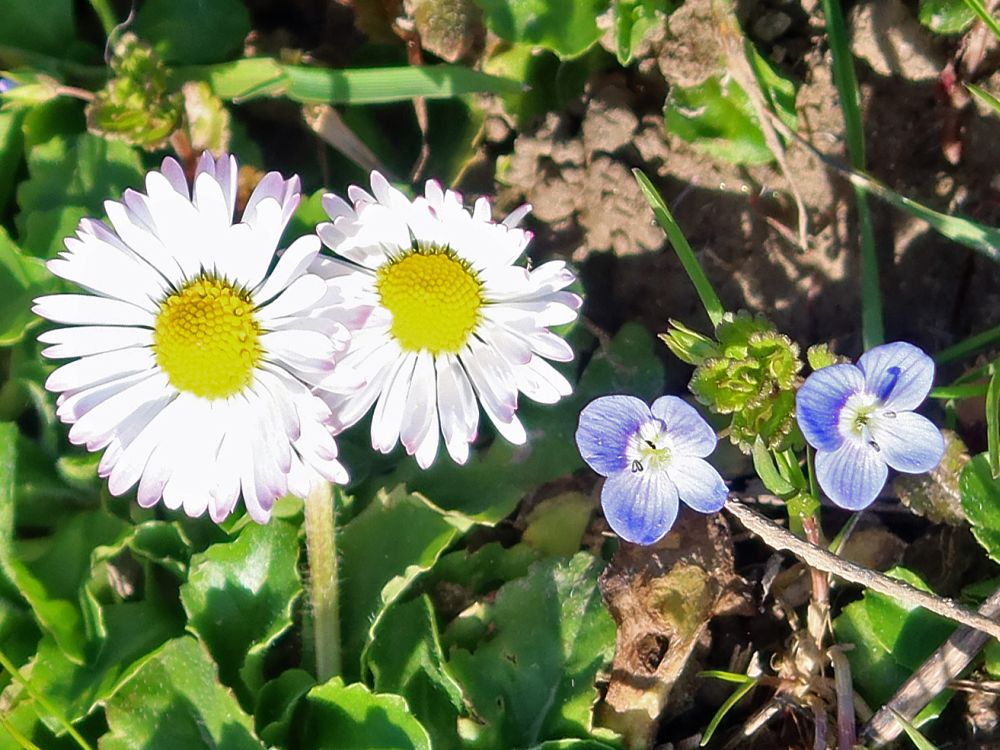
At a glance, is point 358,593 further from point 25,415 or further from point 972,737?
point 972,737

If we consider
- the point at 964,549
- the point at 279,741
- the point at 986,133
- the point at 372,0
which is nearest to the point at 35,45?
the point at 372,0

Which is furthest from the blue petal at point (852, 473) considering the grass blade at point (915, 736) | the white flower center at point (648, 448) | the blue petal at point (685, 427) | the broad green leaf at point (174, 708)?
the broad green leaf at point (174, 708)

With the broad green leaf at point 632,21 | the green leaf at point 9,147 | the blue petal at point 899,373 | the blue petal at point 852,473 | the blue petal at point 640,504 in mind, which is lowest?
the blue petal at point 640,504

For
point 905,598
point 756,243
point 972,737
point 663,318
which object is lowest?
point 972,737

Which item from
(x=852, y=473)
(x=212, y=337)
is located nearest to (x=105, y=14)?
(x=212, y=337)

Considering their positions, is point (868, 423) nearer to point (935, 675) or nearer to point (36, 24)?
point (935, 675)

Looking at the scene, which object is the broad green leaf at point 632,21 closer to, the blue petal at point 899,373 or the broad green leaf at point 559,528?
the blue petal at point 899,373

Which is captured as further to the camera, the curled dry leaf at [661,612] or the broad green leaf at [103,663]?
the curled dry leaf at [661,612]
